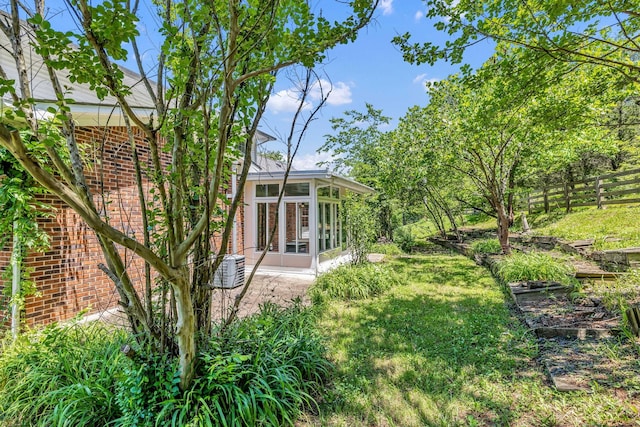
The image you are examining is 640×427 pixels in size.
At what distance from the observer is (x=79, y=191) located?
187 centimetres

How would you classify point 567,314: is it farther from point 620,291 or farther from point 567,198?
point 567,198

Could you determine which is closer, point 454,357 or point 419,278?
point 454,357

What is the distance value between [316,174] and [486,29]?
4989mm

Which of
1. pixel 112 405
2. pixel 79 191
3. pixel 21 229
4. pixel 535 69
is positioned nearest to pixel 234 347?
pixel 112 405

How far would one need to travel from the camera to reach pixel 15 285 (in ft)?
12.3

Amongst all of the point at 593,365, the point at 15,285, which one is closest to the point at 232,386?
the point at 593,365

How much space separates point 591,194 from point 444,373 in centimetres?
1257

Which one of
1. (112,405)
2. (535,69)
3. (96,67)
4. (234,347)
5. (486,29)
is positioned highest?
(486,29)

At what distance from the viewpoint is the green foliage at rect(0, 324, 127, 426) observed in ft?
7.49

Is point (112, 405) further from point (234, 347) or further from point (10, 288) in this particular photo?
point (10, 288)

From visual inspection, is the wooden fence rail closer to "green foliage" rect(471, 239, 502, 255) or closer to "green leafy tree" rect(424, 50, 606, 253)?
"green leafy tree" rect(424, 50, 606, 253)

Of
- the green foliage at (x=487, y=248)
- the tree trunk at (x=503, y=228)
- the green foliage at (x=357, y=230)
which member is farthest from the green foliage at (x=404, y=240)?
the tree trunk at (x=503, y=228)

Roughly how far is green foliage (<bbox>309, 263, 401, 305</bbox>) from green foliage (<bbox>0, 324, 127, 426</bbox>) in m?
3.60

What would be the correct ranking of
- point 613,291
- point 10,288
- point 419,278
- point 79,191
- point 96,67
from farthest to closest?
1. point 419,278
2. point 613,291
3. point 10,288
4. point 79,191
5. point 96,67
